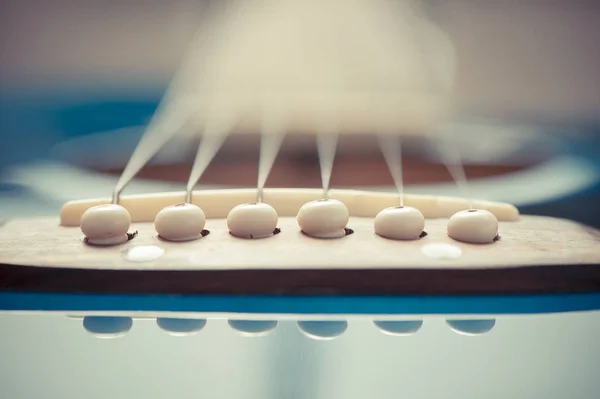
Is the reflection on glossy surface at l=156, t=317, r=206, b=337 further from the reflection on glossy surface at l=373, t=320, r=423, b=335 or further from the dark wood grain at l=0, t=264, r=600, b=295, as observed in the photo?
the reflection on glossy surface at l=373, t=320, r=423, b=335

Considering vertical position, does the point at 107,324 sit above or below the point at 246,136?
below

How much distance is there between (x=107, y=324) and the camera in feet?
1.50

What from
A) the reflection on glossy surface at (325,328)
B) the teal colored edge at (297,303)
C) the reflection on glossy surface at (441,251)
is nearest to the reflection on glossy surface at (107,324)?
the teal colored edge at (297,303)

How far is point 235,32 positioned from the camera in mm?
825

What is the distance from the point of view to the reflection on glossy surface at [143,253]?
0.44 meters

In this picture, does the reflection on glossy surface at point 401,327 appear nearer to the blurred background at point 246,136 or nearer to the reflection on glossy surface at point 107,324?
the reflection on glossy surface at point 107,324

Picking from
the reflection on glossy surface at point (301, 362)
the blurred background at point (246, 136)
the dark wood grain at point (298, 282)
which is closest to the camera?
the dark wood grain at point (298, 282)

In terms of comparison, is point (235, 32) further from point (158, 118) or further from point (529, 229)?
point (529, 229)

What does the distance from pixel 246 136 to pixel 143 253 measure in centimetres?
40

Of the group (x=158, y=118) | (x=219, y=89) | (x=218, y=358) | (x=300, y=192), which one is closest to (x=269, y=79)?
(x=219, y=89)

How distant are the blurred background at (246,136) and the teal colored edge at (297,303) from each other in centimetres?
39

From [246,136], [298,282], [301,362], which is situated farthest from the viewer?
[246,136]

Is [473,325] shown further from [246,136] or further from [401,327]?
[246,136]

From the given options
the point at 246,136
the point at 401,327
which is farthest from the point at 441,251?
the point at 246,136
